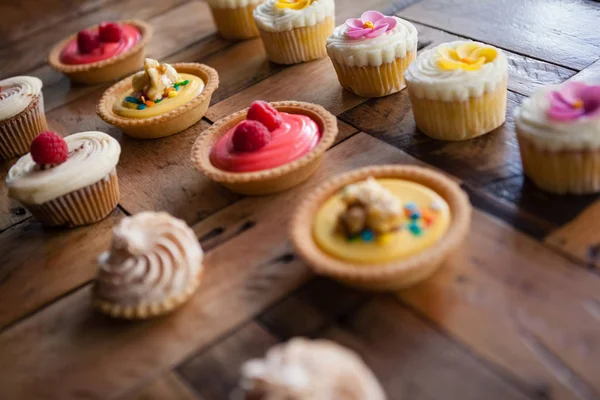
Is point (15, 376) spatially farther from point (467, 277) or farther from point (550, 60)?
point (550, 60)

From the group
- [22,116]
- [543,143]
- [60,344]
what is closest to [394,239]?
[543,143]

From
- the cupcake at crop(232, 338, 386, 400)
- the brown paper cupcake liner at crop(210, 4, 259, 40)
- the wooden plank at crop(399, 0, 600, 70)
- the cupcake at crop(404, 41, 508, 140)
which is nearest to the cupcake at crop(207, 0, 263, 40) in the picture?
the brown paper cupcake liner at crop(210, 4, 259, 40)

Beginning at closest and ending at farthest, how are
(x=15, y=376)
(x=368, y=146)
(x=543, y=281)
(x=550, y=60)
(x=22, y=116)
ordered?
(x=543, y=281)
(x=15, y=376)
(x=368, y=146)
(x=550, y=60)
(x=22, y=116)

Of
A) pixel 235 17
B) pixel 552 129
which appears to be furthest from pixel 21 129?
pixel 552 129

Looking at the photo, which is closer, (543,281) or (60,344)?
(543,281)

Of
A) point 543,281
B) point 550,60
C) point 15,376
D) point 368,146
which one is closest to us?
point 543,281

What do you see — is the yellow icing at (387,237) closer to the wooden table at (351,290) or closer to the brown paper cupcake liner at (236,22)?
the wooden table at (351,290)

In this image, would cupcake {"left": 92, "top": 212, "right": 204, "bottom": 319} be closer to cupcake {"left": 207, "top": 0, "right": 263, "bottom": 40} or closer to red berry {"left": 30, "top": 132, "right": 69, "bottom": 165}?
red berry {"left": 30, "top": 132, "right": 69, "bottom": 165}

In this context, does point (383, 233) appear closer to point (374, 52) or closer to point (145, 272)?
point (145, 272)
